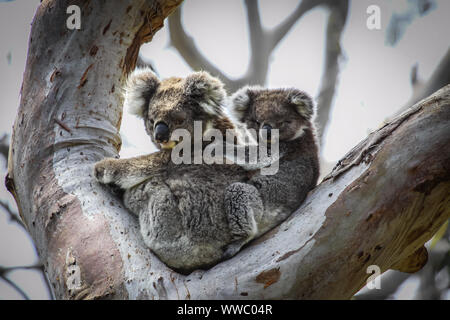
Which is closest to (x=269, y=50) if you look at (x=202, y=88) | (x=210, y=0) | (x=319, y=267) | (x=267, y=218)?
(x=210, y=0)

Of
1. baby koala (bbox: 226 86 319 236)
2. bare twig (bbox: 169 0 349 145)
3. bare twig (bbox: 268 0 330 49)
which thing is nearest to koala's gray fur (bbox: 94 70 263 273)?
baby koala (bbox: 226 86 319 236)

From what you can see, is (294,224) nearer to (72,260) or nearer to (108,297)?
(108,297)

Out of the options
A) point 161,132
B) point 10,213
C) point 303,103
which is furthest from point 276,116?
point 10,213

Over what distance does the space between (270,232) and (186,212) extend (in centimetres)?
71

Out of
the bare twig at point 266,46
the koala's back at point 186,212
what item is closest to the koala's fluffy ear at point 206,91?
the koala's back at point 186,212

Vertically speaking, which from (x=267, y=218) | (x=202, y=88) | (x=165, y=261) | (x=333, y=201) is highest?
(x=202, y=88)

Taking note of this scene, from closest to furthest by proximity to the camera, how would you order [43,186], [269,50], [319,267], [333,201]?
[319,267] < [333,201] < [43,186] < [269,50]

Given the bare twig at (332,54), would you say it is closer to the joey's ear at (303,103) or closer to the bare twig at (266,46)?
the bare twig at (266,46)

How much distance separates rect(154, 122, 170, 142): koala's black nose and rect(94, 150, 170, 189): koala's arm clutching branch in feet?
0.84

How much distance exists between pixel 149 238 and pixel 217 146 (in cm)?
107

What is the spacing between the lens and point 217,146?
3393 mm

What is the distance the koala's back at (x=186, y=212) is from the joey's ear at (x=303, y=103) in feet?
3.14

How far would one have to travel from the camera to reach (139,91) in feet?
11.6

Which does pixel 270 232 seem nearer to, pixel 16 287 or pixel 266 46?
pixel 266 46
